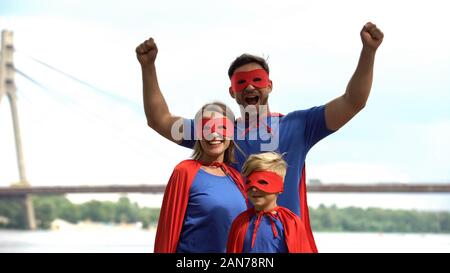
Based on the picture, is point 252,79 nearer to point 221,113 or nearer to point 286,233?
point 221,113

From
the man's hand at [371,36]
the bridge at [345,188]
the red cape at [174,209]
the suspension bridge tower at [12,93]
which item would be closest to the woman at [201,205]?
the red cape at [174,209]

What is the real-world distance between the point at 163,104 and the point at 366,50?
26.9 inches

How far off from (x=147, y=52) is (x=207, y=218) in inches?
22.8

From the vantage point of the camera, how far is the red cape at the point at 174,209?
9.31 ft

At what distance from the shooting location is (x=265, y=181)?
2.81 meters

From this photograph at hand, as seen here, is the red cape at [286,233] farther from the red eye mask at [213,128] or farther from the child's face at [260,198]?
the red eye mask at [213,128]

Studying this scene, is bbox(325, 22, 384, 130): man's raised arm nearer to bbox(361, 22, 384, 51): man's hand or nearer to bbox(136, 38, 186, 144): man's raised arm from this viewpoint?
bbox(361, 22, 384, 51): man's hand

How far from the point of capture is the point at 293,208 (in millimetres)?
3002

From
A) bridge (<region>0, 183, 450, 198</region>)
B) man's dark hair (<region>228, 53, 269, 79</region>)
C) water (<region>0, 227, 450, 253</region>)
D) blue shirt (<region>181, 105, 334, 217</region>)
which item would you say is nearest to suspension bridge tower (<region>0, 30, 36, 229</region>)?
water (<region>0, 227, 450, 253</region>)

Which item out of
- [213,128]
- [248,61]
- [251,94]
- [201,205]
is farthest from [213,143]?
[248,61]

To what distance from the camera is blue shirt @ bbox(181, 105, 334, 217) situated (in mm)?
3021
